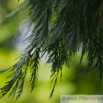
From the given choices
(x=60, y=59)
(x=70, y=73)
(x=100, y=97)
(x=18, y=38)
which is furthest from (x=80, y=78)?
(x=60, y=59)

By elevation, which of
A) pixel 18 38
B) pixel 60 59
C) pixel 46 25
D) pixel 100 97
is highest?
pixel 18 38

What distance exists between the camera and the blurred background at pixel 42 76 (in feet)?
8.54

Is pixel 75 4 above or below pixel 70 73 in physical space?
above

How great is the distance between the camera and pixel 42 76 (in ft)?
8.66

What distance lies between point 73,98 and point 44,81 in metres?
0.52

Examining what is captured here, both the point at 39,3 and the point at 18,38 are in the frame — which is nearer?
the point at 39,3

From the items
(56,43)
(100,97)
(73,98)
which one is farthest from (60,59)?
(100,97)

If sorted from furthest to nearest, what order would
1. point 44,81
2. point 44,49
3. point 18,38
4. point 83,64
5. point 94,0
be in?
point 18,38 → point 44,81 → point 83,64 → point 44,49 → point 94,0

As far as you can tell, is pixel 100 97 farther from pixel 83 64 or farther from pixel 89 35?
pixel 89 35

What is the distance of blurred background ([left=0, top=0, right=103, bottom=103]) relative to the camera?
8.54ft

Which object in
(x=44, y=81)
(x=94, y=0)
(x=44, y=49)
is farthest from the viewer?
(x=44, y=81)

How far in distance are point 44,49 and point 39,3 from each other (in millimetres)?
195

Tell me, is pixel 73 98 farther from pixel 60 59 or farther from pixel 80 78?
pixel 60 59

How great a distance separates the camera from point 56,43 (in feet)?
2.30
